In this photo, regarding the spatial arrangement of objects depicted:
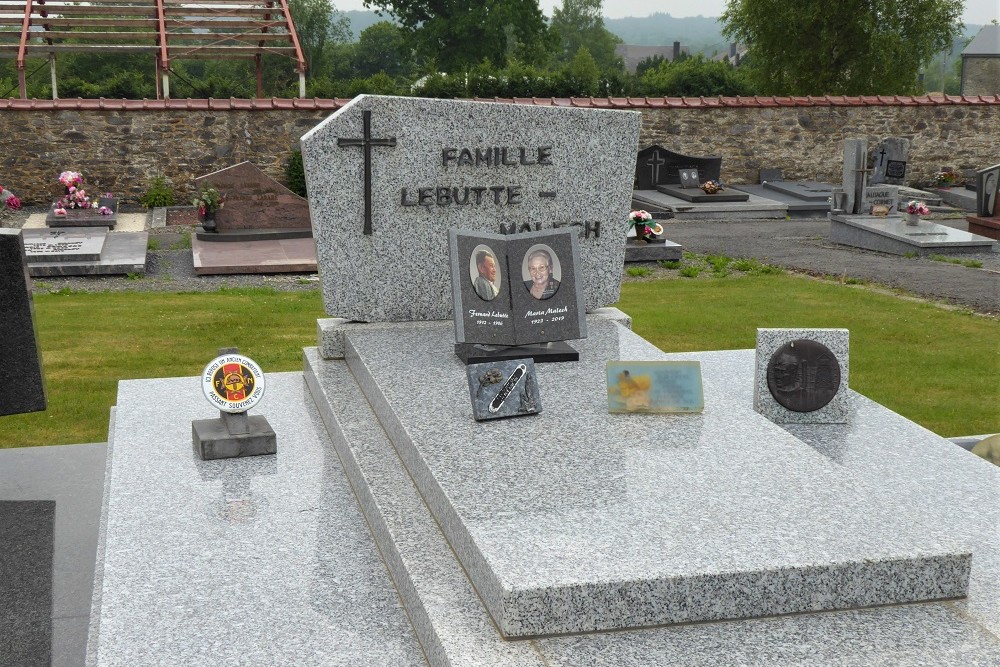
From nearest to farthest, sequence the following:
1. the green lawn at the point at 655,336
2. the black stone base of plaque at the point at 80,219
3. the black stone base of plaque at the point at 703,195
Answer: the green lawn at the point at 655,336 → the black stone base of plaque at the point at 80,219 → the black stone base of plaque at the point at 703,195

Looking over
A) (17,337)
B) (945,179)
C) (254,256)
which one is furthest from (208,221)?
(945,179)

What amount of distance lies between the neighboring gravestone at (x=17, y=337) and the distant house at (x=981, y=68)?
60.2 metres

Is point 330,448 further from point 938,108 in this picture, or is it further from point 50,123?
point 938,108

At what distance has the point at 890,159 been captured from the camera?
1853cm

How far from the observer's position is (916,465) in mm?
4375

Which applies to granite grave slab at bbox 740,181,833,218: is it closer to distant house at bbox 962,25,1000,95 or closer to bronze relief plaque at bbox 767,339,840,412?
bronze relief plaque at bbox 767,339,840,412

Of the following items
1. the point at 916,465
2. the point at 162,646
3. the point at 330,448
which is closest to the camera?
the point at 162,646

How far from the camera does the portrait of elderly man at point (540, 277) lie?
17.2ft

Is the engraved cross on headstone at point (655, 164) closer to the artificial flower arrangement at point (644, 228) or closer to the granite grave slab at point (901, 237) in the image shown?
the granite grave slab at point (901, 237)

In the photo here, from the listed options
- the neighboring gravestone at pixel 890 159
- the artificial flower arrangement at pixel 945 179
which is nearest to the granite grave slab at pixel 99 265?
the neighboring gravestone at pixel 890 159

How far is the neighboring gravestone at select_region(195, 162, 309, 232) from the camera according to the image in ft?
44.0

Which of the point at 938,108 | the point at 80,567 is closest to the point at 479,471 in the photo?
the point at 80,567

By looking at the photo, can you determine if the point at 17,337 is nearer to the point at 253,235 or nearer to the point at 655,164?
the point at 253,235

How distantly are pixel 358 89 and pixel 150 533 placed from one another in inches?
979
